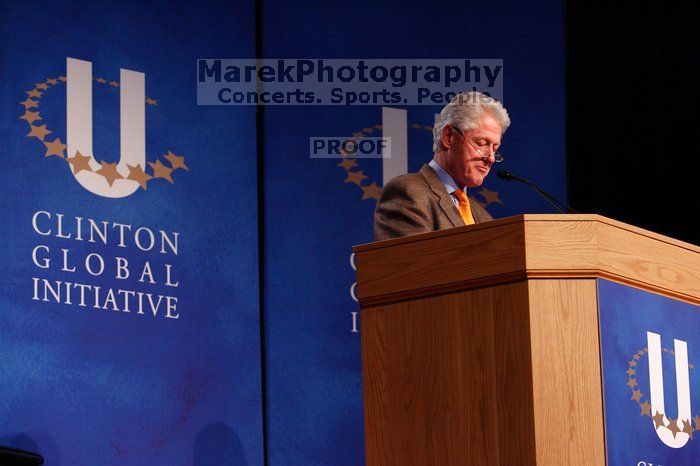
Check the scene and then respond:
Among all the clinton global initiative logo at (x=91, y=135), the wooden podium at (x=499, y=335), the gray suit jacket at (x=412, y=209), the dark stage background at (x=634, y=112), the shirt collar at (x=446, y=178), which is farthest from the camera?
the dark stage background at (x=634, y=112)

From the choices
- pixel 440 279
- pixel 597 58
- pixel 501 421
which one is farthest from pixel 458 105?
pixel 597 58

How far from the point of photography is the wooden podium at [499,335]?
246cm

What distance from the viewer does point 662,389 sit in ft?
8.57

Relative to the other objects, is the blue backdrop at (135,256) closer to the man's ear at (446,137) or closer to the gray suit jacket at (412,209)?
the man's ear at (446,137)

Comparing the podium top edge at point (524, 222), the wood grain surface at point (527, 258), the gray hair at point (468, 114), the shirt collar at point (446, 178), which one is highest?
the gray hair at point (468, 114)

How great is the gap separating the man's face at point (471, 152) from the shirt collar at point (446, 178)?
2cm

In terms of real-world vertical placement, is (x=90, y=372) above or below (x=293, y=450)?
above

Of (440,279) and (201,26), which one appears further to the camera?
(201,26)

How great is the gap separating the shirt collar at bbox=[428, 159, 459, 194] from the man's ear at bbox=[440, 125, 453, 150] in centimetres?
7

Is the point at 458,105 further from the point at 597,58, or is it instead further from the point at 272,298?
the point at 597,58

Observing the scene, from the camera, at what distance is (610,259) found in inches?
100

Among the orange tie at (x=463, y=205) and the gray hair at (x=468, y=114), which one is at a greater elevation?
the gray hair at (x=468, y=114)

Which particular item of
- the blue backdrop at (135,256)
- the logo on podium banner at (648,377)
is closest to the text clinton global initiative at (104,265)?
the blue backdrop at (135,256)

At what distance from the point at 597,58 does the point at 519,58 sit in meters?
0.41
